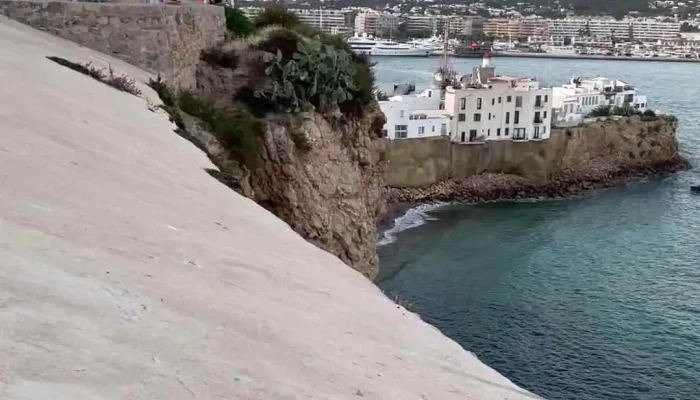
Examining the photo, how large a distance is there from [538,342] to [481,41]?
123 metres

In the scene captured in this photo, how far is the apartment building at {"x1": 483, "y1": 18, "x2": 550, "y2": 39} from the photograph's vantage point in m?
152

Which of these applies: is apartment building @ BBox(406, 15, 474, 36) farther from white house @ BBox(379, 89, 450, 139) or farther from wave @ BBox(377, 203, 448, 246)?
wave @ BBox(377, 203, 448, 246)

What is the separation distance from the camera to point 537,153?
145 ft

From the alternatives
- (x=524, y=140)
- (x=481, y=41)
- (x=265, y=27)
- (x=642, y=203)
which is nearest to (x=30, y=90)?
(x=265, y=27)

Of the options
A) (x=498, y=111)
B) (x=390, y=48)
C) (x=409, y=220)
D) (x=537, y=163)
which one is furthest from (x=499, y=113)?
A: (x=390, y=48)

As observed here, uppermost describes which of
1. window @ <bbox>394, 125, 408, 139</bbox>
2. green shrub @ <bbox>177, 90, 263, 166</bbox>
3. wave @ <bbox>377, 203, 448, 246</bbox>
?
green shrub @ <bbox>177, 90, 263, 166</bbox>

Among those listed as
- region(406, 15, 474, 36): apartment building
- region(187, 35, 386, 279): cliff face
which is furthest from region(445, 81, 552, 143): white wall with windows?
region(406, 15, 474, 36): apartment building

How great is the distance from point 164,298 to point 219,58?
9712 millimetres

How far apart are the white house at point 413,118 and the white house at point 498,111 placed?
907mm

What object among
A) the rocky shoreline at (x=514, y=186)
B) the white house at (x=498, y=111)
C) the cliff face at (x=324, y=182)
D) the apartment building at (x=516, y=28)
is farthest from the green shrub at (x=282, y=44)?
the apartment building at (x=516, y=28)

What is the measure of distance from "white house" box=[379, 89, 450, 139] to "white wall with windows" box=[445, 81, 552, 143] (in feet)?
3.07

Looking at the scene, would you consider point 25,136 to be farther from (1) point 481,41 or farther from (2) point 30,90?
(1) point 481,41

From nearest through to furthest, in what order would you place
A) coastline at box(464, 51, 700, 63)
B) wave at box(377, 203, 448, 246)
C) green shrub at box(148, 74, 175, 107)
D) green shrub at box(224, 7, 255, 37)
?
1. green shrub at box(148, 74, 175, 107)
2. green shrub at box(224, 7, 255, 37)
3. wave at box(377, 203, 448, 246)
4. coastline at box(464, 51, 700, 63)

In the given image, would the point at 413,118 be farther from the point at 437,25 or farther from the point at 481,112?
the point at 437,25
